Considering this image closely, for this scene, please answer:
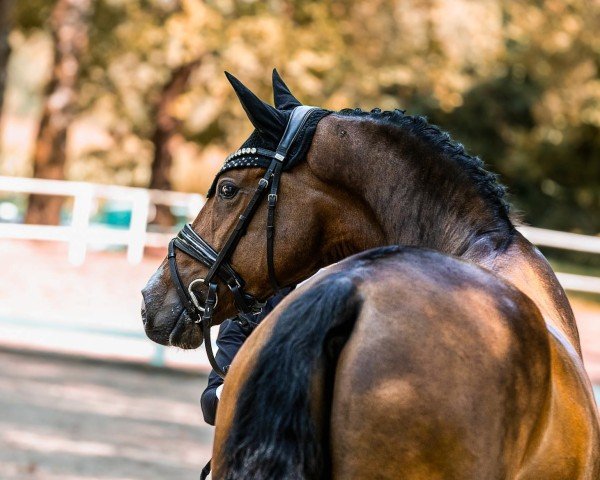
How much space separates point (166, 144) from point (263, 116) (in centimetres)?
2211

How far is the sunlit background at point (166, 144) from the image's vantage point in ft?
34.2

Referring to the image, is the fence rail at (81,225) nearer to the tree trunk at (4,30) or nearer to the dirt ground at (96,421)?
the tree trunk at (4,30)

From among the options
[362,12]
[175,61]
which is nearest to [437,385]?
[175,61]

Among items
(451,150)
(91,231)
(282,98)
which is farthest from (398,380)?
(91,231)

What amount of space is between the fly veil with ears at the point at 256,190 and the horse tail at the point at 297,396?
1.17m

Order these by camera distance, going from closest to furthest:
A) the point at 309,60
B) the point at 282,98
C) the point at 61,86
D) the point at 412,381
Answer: the point at 412,381, the point at 282,98, the point at 61,86, the point at 309,60

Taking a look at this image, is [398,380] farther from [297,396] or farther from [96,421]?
[96,421]

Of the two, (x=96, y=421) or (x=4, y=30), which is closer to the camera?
(x=96, y=421)

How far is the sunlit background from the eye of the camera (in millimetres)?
10430

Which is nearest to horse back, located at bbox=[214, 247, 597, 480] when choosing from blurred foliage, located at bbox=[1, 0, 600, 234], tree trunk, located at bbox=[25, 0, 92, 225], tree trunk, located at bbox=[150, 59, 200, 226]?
blurred foliage, located at bbox=[1, 0, 600, 234]

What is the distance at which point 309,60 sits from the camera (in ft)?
69.5

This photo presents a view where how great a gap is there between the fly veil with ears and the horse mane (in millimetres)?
206

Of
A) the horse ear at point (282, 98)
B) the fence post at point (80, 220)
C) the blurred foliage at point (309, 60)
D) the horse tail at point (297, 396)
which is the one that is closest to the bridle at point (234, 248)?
the horse ear at point (282, 98)

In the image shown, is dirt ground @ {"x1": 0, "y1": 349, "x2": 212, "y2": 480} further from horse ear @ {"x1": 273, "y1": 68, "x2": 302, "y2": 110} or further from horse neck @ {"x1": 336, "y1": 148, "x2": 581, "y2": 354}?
horse neck @ {"x1": 336, "y1": 148, "x2": 581, "y2": 354}
